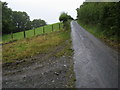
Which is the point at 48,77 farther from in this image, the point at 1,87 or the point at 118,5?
the point at 118,5

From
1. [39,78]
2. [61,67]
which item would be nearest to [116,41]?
[61,67]

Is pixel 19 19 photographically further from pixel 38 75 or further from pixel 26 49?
pixel 38 75

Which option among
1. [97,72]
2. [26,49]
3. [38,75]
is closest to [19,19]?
[26,49]

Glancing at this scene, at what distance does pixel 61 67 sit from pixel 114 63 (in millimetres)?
2491

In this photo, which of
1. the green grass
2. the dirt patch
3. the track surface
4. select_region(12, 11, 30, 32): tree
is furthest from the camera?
select_region(12, 11, 30, 32): tree

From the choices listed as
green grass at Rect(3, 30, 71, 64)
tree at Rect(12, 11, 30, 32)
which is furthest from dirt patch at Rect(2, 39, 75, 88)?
tree at Rect(12, 11, 30, 32)

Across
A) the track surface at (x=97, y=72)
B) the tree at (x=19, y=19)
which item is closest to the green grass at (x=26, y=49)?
the track surface at (x=97, y=72)

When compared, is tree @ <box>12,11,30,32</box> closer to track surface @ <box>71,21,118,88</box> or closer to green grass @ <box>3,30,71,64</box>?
green grass @ <box>3,30,71,64</box>

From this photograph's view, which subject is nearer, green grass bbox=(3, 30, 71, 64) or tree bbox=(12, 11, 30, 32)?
green grass bbox=(3, 30, 71, 64)

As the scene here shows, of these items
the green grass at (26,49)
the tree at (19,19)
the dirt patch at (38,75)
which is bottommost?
the dirt patch at (38,75)

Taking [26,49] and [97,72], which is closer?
[97,72]

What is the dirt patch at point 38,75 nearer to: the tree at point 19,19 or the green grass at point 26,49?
the green grass at point 26,49

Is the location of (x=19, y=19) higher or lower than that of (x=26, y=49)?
higher

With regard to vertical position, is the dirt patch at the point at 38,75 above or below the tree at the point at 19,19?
below
